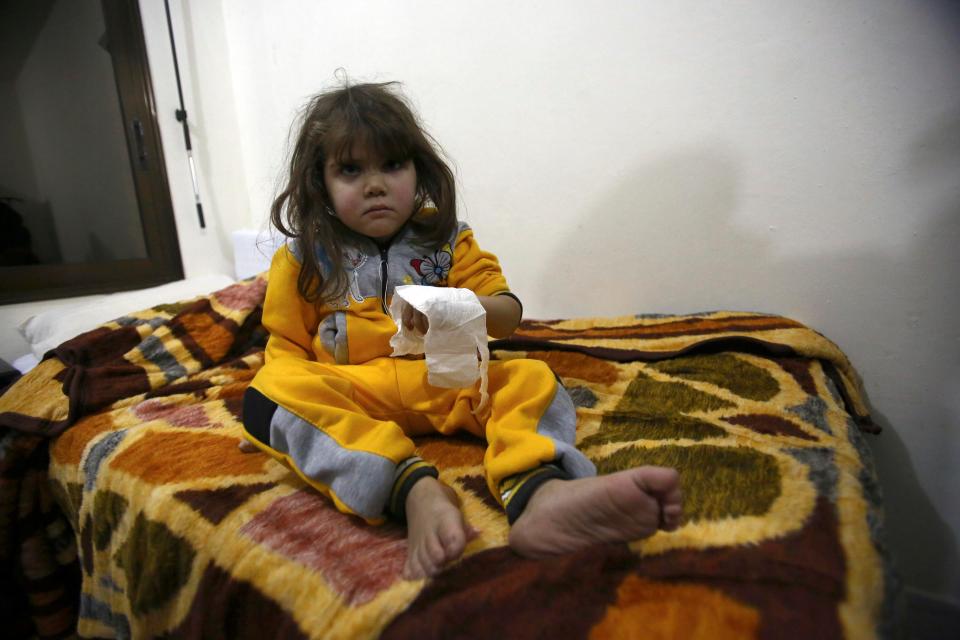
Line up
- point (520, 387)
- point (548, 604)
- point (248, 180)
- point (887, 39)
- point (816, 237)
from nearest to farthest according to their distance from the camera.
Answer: point (548, 604)
point (520, 387)
point (887, 39)
point (816, 237)
point (248, 180)

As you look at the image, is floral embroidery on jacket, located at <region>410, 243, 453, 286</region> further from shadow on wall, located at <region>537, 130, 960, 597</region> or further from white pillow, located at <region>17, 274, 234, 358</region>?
white pillow, located at <region>17, 274, 234, 358</region>

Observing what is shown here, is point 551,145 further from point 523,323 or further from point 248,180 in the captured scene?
point 248,180

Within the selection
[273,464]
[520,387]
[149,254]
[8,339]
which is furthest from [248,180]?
[520,387]

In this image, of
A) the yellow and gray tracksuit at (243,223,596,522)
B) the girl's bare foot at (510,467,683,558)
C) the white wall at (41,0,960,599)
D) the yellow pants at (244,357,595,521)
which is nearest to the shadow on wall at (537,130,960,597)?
the white wall at (41,0,960,599)

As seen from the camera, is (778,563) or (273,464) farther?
(273,464)

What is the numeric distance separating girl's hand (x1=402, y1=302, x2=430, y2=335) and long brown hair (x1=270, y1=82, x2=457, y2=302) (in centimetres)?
21

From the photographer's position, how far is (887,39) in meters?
0.80

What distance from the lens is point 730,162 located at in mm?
971

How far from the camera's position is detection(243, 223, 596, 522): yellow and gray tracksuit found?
1.53 ft

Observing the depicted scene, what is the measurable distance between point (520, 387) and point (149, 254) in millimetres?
1557

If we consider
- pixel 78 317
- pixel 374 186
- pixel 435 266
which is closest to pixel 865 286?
pixel 435 266

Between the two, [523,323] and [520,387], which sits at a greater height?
[520,387]

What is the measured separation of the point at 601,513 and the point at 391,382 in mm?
370

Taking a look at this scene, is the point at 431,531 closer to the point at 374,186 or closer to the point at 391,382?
the point at 391,382
